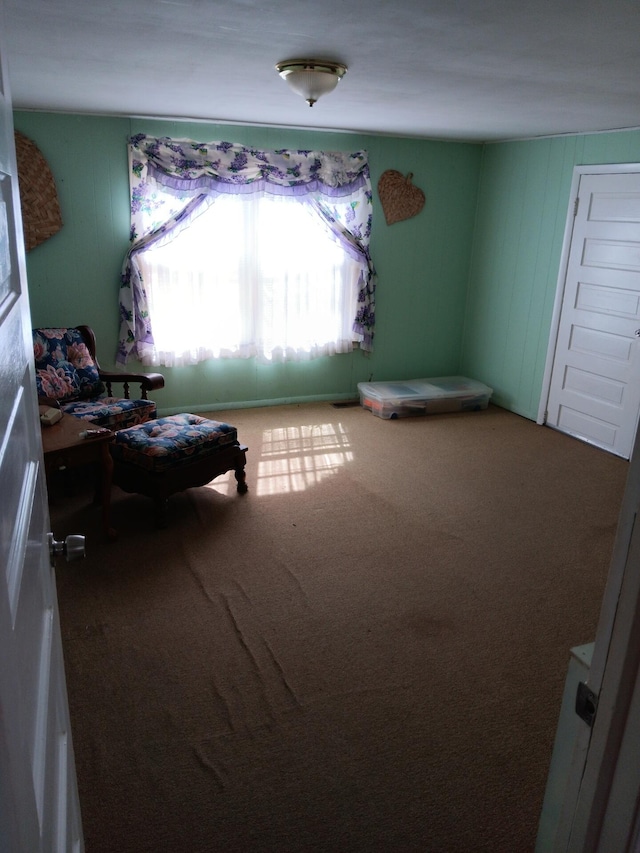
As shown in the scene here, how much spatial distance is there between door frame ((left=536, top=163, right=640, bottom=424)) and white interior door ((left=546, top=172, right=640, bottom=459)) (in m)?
0.03

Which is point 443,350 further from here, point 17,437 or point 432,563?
point 17,437

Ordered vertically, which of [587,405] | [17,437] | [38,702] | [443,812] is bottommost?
[443,812]

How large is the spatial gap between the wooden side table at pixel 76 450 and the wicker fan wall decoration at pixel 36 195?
1.75 meters

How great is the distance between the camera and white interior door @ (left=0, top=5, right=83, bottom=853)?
2.23ft

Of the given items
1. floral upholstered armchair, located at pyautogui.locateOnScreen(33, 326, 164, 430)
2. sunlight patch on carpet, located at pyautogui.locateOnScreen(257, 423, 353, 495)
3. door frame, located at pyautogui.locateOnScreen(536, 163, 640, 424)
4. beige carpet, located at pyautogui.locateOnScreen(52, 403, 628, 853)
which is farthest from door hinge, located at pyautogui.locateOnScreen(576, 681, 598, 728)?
door frame, located at pyautogui.locateOnScreen(536, 163, 640, 424)

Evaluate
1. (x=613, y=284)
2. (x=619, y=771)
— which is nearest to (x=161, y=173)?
(x=613, y=284)

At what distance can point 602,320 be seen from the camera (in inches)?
187

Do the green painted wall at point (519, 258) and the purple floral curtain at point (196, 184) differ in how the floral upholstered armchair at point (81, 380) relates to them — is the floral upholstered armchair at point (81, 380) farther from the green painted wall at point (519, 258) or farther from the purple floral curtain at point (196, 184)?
the green painted wall at point (519, 258)

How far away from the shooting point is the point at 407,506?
3850mm

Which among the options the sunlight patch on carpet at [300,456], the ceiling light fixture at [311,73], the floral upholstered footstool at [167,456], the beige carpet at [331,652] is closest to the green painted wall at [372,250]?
the sunlight patch on carpet at [300,456]

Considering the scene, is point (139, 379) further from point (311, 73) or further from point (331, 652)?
point (331, 652)

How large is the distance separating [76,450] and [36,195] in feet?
7.40

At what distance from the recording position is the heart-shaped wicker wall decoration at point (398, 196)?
5.48 meters

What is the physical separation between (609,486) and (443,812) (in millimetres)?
2836
